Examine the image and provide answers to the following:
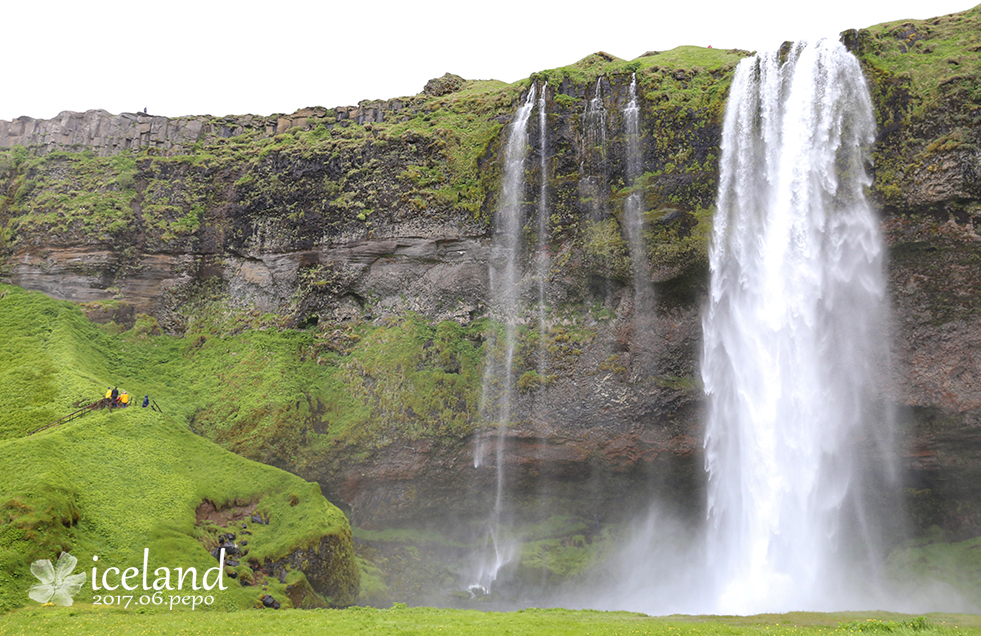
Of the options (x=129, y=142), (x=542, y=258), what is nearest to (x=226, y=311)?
(x=129, y=142)

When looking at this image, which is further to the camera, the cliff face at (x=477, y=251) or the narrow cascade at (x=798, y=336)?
the cliff face at (x=477, y=251)

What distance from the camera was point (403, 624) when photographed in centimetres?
2100

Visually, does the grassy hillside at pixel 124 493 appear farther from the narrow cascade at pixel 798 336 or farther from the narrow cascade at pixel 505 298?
the narrow cascade at pixel 798 336

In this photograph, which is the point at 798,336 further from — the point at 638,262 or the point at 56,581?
the point at 56,581

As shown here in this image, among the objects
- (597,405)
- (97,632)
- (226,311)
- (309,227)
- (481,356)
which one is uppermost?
(309,227)

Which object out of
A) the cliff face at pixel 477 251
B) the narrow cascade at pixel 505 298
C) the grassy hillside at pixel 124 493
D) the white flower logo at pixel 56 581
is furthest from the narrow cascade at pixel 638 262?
the white flower logo at pixel 56 581

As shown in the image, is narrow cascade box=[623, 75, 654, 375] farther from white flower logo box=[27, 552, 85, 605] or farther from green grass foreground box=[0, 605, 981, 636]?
white flower logo box=[27, 552, 85, 605]

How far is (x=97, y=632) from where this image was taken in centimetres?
1794

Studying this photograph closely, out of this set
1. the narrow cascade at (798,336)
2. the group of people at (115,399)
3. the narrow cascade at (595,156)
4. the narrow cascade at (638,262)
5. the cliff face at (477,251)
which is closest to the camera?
the group of people at (115,399)

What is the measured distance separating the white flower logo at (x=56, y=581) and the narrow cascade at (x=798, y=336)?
96.6 ft

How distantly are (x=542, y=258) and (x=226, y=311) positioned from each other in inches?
955

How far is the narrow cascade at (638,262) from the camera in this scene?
39000mm

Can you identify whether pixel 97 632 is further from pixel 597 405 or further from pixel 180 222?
pixel 180 222

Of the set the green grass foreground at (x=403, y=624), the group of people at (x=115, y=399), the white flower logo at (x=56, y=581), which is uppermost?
the group of people at (x=115, y=399)
